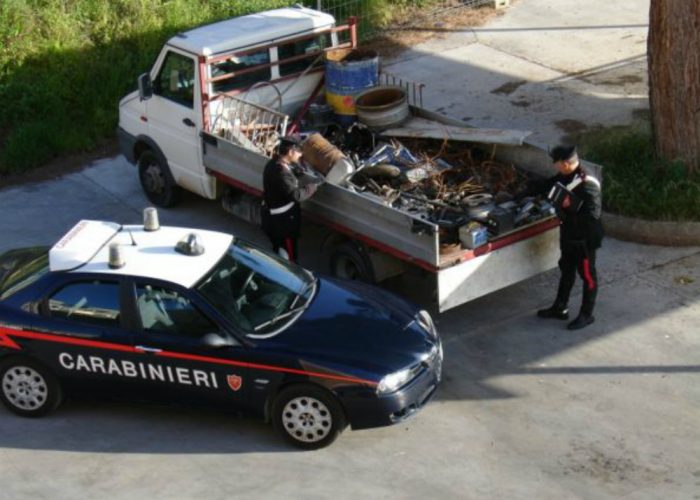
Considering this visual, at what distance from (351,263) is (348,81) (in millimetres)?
2300

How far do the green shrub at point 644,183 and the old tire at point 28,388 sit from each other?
594 cm

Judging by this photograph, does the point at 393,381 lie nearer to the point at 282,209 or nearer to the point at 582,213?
the point at 582,213

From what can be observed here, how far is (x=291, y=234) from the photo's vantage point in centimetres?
1172

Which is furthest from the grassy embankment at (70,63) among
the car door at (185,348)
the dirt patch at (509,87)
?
the car door at (185,348)

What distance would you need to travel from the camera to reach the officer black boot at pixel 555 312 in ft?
36.7

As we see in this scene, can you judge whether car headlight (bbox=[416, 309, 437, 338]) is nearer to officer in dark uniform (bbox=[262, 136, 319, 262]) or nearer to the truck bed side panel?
the truck bed side panel

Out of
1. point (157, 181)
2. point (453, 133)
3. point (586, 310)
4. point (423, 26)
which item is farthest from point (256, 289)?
point (423, 26)

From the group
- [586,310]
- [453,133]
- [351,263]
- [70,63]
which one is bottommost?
[586,310]

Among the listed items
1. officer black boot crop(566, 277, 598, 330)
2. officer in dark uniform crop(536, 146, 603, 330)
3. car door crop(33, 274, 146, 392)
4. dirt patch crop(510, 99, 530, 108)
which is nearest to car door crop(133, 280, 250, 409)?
car door crop(33, 274, 146, 392)

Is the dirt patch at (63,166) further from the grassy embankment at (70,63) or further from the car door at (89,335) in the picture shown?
the car door at (89,335)

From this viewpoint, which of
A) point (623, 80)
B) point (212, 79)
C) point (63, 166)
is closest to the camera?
point (212, 79)

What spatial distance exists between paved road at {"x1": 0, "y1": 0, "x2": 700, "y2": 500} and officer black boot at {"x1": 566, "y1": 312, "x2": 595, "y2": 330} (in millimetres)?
83

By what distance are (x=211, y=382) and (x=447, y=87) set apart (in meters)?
8.11

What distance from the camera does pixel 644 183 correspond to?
12680mm
